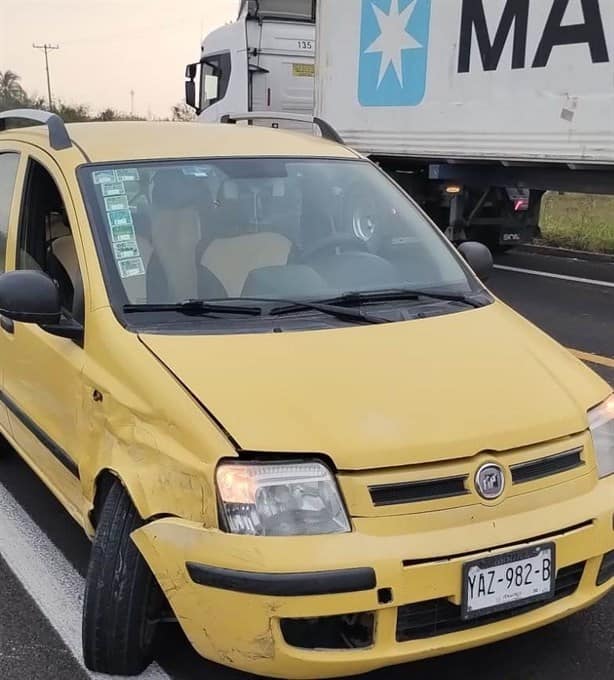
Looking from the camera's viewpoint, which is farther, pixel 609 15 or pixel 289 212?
pixel 609 15

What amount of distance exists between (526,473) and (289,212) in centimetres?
155

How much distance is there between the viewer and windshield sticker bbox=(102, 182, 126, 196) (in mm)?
3289

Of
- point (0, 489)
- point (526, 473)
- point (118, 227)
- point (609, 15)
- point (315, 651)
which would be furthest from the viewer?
point (609, 15)

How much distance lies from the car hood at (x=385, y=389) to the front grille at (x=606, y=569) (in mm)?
391

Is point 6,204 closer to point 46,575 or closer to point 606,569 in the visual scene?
point 46,575

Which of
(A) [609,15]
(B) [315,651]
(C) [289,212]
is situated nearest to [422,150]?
(A) [609,15]

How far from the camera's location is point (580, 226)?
14227mm

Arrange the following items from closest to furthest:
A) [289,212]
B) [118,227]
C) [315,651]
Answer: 1. [315,651]
2. [118,227]
3. [289,212]

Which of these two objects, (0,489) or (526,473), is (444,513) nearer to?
(526,473)

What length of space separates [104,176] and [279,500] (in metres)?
1.61

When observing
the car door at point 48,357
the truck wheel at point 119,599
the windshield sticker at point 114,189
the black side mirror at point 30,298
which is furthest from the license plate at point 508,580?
the windshield sticker at point 114,189

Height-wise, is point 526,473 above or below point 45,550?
above

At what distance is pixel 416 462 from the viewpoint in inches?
92.2

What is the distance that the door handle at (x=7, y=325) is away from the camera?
143 inches
